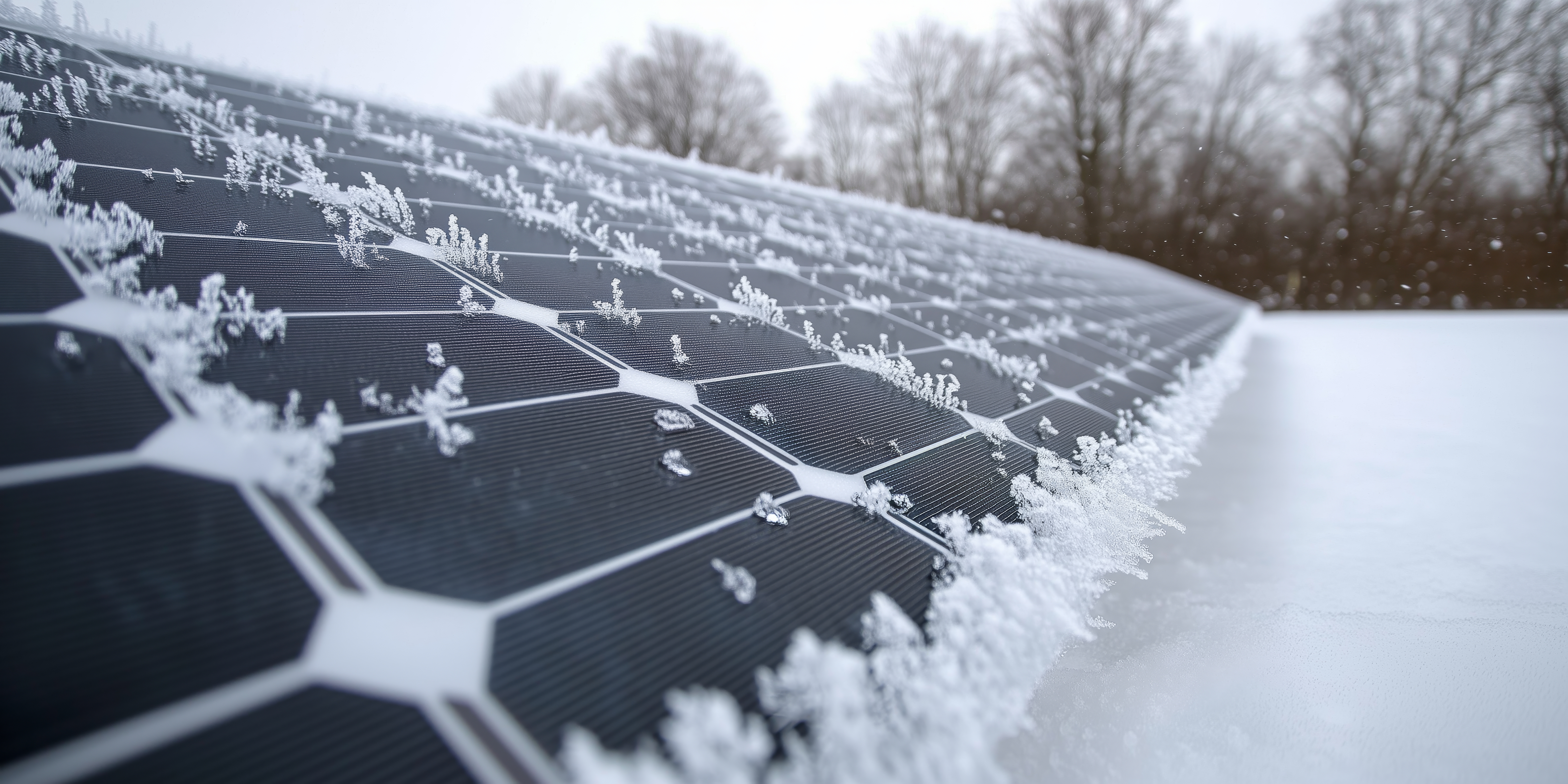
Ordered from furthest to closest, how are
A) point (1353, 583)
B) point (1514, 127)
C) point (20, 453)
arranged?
point (1514, 127) → point (1353, 583) → point (20, 453)

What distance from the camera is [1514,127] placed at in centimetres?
1627

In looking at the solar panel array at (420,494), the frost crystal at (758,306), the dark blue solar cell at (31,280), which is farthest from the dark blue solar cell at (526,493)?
the frost crystal at (758,306)

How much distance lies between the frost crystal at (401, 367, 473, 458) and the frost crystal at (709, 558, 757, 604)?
695 millimetres

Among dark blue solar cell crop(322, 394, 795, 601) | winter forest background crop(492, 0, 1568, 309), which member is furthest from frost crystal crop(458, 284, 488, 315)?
winter forest background crop(492, 0, 1568, 309)

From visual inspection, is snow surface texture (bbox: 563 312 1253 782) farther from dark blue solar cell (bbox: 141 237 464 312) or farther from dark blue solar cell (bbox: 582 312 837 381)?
dark blue solar cell (bbox: 141 237 464 312)

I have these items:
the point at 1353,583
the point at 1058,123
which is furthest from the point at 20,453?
the point at 1058,123

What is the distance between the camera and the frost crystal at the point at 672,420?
75.8 inches

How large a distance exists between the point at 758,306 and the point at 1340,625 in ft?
9.09

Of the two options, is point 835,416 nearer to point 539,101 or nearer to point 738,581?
point 738,581

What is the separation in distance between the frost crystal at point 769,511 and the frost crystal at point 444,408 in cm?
75

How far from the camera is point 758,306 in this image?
3299 mm

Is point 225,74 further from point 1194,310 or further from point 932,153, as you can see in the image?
point 932,153

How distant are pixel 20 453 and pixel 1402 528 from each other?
5.03 meters

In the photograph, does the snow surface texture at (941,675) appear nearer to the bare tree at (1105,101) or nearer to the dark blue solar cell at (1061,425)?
the dark blue solar cell at (1061,425)
